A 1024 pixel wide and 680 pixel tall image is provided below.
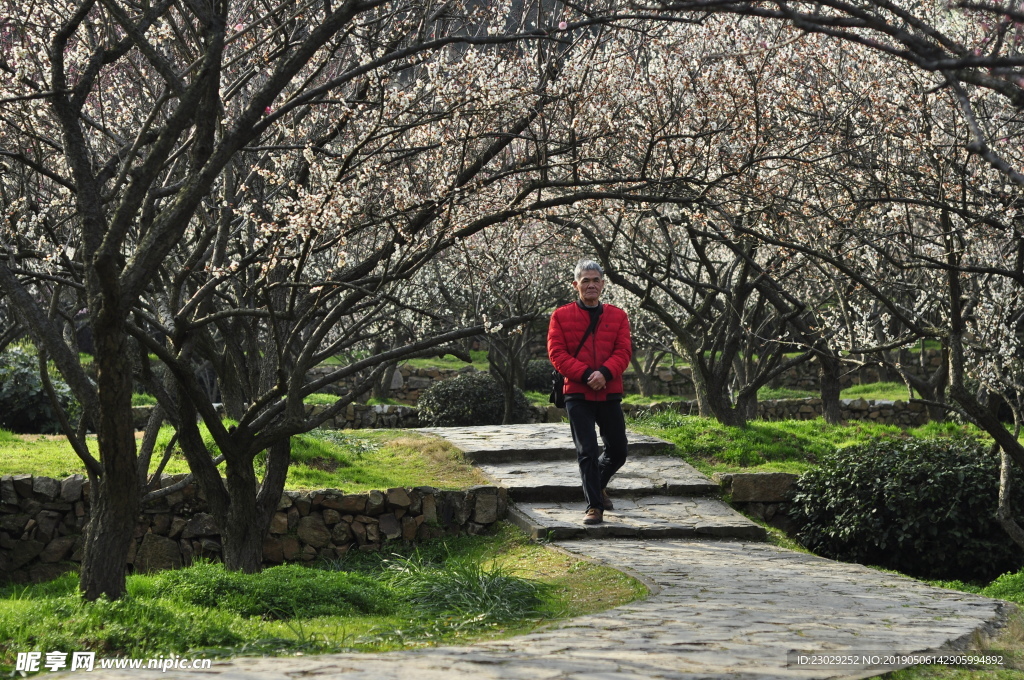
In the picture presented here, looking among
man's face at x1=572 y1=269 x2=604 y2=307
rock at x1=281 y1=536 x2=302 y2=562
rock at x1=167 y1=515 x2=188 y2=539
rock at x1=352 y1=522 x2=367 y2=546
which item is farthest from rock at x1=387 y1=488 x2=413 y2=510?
man's face at x1=572 y1=269 x2=604 y2=307

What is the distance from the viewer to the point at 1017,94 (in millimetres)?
2826

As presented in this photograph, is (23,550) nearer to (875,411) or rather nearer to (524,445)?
(524,445)

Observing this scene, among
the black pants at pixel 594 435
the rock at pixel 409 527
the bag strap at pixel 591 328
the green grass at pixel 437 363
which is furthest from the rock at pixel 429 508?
the green grass at pixel 437 363

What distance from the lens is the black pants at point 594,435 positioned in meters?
7.62

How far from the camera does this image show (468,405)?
52.7 feet

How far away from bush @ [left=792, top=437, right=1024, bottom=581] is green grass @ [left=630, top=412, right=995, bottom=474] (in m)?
0.91

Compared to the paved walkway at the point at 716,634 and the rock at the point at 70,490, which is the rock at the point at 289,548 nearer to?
the rock at the point at 70,490

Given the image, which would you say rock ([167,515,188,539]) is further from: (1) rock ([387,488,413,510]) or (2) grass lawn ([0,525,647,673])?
(2) grass lawn ([0,525,647,673])

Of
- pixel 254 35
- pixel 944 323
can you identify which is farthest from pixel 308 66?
pixel 944 323

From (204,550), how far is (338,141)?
3959mm

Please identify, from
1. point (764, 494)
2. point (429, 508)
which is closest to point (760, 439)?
point (764, 494)

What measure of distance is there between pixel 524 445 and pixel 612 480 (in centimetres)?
161

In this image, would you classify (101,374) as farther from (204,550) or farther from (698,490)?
(698,490)

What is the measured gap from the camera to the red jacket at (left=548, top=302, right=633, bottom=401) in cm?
758
